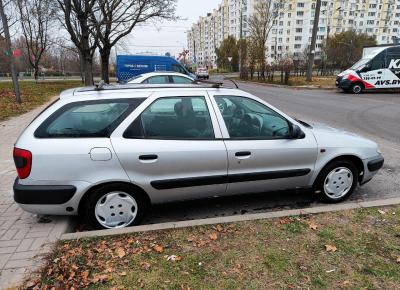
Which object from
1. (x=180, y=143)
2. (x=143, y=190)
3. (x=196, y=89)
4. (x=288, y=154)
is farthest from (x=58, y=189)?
(x=288, y=154)

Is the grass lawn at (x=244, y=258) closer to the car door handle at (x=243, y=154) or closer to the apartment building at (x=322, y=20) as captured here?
the car door handle at (x=243, y=154)

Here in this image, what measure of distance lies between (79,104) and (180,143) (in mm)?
1166

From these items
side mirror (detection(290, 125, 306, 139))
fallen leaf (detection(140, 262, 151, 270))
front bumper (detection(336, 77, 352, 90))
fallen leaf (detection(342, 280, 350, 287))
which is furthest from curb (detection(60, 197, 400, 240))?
front bumper (detection(336, 77, 352, 90))

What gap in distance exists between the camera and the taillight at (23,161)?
324cm

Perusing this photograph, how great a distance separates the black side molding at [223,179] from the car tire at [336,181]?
279mm

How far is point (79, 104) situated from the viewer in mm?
Answer: 3477

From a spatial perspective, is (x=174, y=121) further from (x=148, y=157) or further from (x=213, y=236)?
(x=213, y=236)

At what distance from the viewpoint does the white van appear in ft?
59.7

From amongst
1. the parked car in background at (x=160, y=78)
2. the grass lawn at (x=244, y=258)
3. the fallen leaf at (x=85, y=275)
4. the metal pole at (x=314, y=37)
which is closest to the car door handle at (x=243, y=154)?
the grass lawn at (x=244, y=258)

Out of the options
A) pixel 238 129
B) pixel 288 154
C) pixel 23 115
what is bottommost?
pixel 23 115

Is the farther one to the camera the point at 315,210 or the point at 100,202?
the point at 315,210

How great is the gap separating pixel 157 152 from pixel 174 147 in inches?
7.7

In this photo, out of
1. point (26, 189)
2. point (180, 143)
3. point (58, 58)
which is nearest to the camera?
point (26, 189)

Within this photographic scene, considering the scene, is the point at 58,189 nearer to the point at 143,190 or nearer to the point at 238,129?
the point at 143,190
